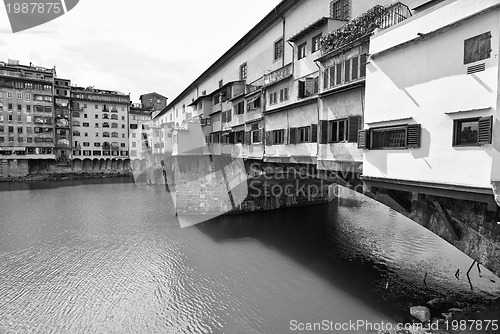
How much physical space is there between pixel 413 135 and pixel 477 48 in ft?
8.89

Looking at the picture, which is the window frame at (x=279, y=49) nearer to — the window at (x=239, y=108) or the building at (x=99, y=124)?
the window at (x=239, y=108)

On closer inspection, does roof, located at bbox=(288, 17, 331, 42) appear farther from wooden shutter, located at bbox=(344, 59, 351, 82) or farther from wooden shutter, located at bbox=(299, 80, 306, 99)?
wooden shutter, located at bbox=(344, 59, 351, 82)

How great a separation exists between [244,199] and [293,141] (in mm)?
13962

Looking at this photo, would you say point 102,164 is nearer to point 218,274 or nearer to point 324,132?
point 218,274

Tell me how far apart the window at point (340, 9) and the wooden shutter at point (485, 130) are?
964 centimetres

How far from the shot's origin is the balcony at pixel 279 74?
1658cm

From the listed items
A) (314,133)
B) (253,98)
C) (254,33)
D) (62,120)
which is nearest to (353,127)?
(314,133)

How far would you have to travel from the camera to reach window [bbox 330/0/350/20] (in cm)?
1435

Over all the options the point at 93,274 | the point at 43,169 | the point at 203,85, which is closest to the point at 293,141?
the point at 93,274

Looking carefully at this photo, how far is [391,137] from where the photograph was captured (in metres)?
9.74

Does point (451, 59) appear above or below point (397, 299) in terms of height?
above

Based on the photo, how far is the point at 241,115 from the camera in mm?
23844

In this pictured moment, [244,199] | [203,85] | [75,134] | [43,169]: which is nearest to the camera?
[244,199]

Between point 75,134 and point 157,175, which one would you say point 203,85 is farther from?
point 75,134
